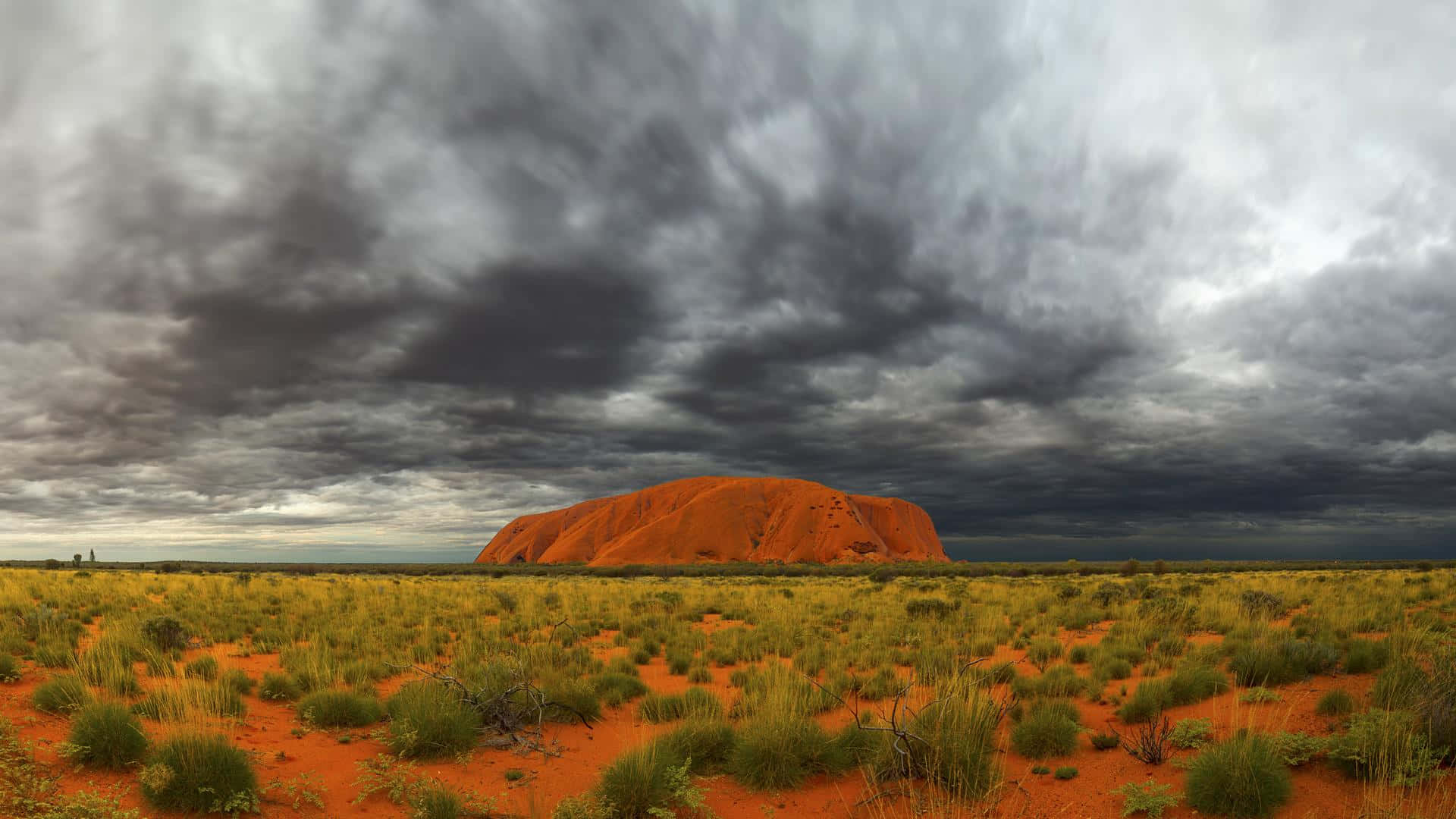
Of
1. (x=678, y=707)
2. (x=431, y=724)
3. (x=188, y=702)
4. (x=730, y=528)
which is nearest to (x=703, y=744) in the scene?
(x=678, y=707)

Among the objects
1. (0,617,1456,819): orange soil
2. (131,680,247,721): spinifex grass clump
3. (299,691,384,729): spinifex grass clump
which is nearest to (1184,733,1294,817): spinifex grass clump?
(0,617,1456,819): orange soil

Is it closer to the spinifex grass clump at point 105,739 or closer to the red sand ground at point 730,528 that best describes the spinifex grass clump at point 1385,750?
the spinifex grass clump at point 105,739

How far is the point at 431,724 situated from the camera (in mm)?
8781

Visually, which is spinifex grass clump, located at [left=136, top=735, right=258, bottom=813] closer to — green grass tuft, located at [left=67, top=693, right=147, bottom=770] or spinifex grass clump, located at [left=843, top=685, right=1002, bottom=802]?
green grass tuft, located at [left=67, top=693, right=147, bottom=770]

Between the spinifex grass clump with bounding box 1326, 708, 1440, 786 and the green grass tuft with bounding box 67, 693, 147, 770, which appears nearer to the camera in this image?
the spinifex grass clump with bounding box 1326, 708, 1440, 786

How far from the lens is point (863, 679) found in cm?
1230

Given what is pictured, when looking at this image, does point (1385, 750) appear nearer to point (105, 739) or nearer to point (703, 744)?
point (703, 744)

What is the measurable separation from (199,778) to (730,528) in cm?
12245

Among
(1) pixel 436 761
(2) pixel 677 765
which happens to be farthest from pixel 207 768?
(2) pixel 677 765

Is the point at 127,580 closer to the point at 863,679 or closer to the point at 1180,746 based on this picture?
the point at 863,679

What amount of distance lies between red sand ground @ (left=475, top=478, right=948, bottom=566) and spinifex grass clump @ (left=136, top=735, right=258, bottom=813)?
106 meters

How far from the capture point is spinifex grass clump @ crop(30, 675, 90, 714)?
827cm

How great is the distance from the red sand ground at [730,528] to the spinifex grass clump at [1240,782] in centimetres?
10618

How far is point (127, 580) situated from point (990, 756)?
30.0m
